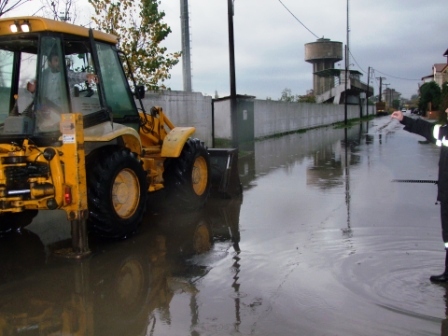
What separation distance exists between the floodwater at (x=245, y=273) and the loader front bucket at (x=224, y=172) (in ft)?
0.90

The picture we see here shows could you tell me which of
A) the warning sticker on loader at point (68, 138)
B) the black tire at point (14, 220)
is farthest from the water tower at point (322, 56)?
the warning sticker on loader at point (68, 138)

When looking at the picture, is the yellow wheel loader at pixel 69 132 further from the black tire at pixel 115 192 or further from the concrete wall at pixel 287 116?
the concrete wall at pixel 287 116

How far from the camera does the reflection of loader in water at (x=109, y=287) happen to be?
419 cm

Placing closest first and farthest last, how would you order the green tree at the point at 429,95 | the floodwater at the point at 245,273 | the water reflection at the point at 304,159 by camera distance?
the floodwater at the point at 245,273 → the water reflection at the point at 304,159 → the green tree at the point at 429,95

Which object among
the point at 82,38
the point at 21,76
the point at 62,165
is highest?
the point at 82,38

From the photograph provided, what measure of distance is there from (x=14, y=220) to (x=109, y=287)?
9.75 feet

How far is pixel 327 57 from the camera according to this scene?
68.9 meters

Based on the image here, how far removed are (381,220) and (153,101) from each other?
9.21m

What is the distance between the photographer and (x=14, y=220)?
23.8ft

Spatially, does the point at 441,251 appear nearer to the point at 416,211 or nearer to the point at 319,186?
the point at 416,211

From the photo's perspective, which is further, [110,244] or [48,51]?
[110,244]

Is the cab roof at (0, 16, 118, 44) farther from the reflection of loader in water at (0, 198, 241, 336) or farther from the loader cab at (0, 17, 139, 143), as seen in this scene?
the reflection of loader in water at (0, 198, 241, 336)

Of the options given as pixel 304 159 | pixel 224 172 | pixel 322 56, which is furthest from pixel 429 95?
pixel 224 172

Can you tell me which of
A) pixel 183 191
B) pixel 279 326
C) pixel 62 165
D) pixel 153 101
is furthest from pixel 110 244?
pixel 153 101
